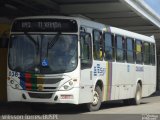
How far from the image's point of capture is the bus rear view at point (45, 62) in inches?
672

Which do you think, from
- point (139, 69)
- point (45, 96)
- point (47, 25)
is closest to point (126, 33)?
point (139, 69)

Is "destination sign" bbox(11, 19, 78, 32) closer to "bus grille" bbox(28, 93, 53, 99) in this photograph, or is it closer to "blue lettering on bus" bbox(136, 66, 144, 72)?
"bus grille" bbox(28, 93, 53, 99)

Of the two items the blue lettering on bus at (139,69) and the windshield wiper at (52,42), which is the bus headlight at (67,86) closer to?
the windshield wiper at (52,42)

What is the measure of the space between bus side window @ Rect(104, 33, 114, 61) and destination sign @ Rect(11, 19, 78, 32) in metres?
2.72

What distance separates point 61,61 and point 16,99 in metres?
1.84

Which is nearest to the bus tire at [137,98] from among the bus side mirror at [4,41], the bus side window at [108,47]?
the bus side window at [108,47]

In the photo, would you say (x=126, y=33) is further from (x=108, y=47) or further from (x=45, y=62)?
(x=45, y=62)

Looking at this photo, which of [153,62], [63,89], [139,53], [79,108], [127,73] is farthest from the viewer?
[153,62]

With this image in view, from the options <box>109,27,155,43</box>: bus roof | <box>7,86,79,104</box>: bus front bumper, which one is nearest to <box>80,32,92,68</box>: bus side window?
<box>7,86,79,104</box>: bus front bumper

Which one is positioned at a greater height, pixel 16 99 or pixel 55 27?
pixel 55 27

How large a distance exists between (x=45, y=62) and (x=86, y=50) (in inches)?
60.1

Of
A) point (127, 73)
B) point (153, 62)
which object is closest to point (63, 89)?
point (127, 73)

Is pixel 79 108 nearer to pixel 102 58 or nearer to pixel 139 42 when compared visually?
pixel 102 58

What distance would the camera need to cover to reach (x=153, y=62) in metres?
26.6
